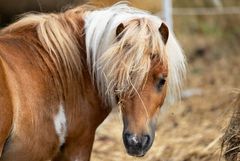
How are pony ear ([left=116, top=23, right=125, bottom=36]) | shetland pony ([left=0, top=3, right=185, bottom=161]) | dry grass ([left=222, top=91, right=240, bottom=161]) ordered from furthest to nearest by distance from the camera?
dry grass ([left=222, top=91, right=240, bottom=161]), pony ear ([left=116, top=23, right=125, bottom=36]), shetland pony ([left=0, top=3, right=185, bottom=161])

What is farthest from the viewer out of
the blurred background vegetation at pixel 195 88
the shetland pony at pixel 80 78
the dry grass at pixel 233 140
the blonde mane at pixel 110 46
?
the blurred background vegetation at pixel 195 88

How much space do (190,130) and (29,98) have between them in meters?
3.36

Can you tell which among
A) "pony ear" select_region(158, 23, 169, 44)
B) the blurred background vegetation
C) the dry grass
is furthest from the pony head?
the dry grass

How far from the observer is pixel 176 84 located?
13.8 ft

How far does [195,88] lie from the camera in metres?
8.85

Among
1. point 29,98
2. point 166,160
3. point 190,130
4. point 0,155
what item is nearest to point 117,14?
point 29,98

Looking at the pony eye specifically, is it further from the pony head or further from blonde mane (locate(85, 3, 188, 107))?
blonde mane (locate(85, 3, 188, 107))

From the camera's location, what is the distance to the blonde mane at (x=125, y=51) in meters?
3.81

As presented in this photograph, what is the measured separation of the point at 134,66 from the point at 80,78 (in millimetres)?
485

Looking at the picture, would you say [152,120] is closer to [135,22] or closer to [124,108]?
[124,108]

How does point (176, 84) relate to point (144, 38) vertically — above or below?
below

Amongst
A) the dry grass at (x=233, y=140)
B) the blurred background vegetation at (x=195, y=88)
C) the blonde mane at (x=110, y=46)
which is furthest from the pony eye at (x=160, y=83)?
the dry grass at (x=233, y=140)

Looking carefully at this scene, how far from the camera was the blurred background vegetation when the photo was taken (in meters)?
5.93

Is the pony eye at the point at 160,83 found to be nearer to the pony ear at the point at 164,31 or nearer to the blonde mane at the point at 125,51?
the blonde mane at the point at 125,51
